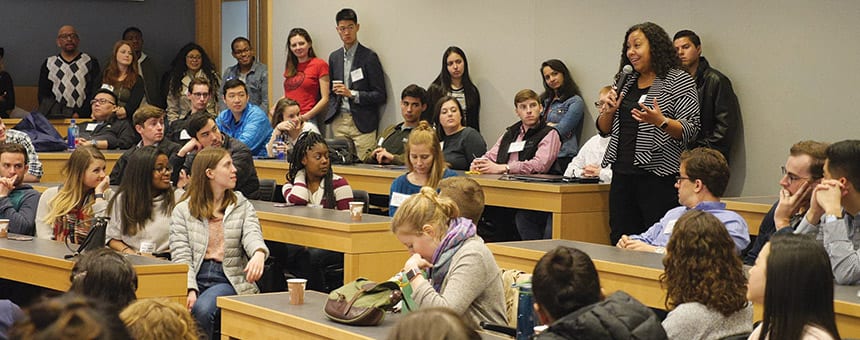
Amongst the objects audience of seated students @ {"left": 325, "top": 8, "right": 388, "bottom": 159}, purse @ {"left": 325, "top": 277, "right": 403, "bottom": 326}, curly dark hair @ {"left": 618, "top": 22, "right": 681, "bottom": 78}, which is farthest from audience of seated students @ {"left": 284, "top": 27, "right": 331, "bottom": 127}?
purse @ {"left": 325, "top": 277, "right": 403, "bottom": 326}

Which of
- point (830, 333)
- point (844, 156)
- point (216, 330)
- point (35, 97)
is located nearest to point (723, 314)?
point (830, 333)

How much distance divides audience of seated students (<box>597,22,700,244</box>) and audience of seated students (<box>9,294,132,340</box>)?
4.71m

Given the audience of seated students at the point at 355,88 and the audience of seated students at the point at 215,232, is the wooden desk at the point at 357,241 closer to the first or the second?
the audience of seated students at the point at 215,232

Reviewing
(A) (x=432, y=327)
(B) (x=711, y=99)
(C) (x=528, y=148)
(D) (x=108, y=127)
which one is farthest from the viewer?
(D) (x=108, y=127)

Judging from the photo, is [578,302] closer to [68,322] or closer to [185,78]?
[68,322]

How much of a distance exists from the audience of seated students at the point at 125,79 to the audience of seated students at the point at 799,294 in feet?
31.1

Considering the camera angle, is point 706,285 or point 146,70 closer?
point 706,285

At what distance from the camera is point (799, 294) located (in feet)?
9.09

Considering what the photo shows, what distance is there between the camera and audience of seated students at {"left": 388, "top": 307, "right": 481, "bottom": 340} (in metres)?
1.87

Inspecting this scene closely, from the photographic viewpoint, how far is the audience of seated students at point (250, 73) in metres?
10.9

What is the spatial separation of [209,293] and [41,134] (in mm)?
4909

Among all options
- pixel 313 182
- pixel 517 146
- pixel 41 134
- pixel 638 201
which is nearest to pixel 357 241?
pixel 313 182

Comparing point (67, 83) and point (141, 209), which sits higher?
point (67, 83)

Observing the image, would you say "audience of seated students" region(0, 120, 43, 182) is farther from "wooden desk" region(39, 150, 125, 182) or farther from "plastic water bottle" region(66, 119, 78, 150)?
"plastic water bottle" region(66, 119, 78, 150)
